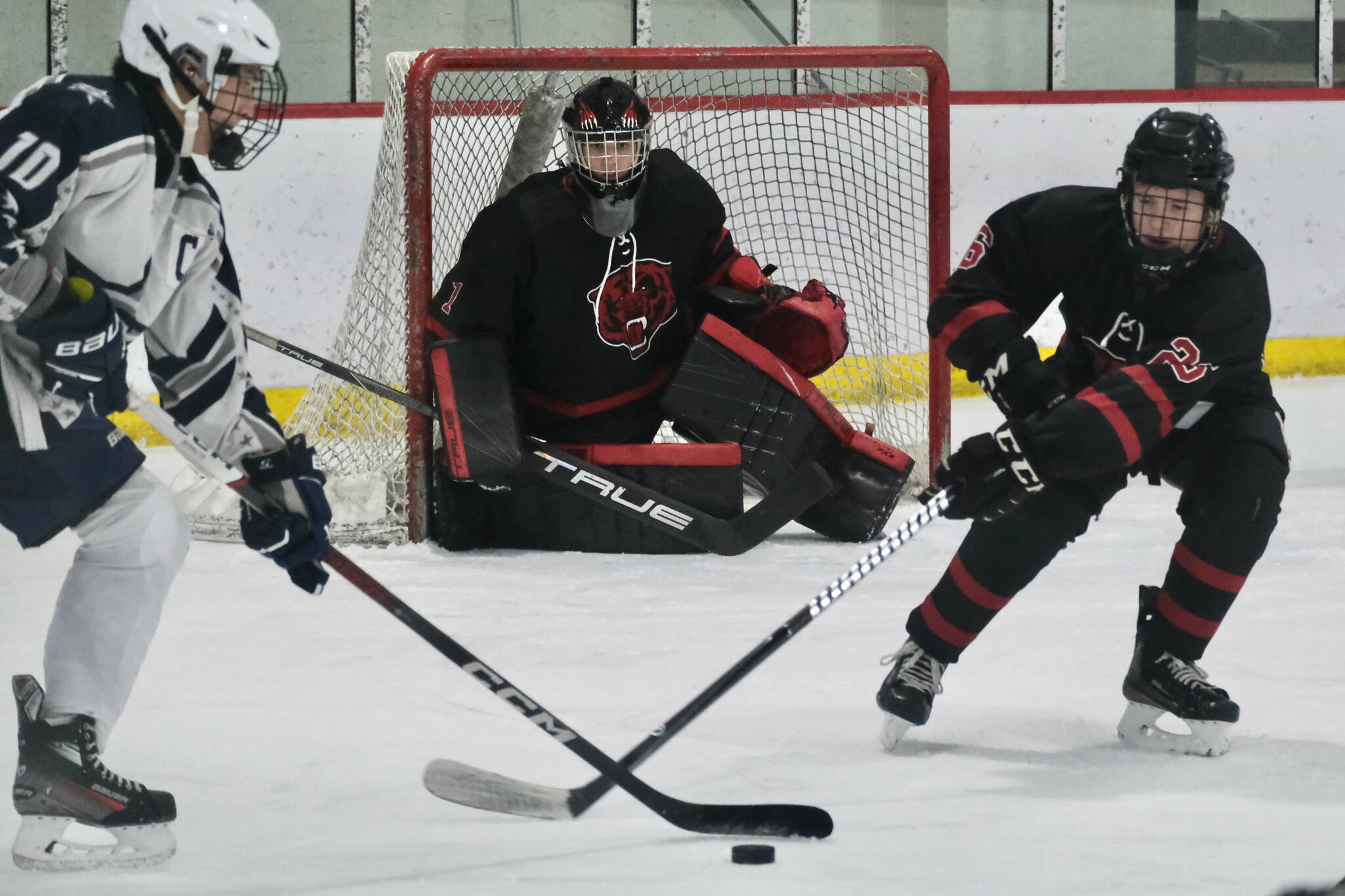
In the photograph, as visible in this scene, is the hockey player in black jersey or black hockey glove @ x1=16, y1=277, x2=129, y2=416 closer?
black hockey glove @ x1=16, y1=277, x2=129, y2=416

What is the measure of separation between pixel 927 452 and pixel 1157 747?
1.80 m

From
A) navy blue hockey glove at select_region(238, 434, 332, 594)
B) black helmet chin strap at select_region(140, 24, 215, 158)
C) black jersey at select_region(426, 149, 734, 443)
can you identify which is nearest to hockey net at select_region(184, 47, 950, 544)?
black jersey at select_region(426, 149, 734, 443)

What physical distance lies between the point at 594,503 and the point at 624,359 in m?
0.31

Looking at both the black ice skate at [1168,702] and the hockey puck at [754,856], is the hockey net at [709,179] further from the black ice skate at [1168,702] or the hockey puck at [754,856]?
the hockey puck at [754,856]

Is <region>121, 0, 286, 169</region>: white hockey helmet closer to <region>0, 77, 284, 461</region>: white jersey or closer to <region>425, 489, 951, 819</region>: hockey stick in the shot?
<region>0, 77, 284, 461</region>: white jersey

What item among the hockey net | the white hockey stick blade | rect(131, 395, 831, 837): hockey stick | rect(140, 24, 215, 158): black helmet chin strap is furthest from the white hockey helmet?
the hockey net

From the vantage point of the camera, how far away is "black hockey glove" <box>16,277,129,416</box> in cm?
147

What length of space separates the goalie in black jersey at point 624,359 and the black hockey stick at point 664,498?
0.15 feet

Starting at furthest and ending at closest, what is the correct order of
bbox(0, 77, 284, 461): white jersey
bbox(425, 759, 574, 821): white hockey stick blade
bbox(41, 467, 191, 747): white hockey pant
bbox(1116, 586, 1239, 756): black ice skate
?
bbox(1116, 586, 1239, 756): black ice skate
bbox(425, 759, 574, 821): white hockey stick blade
bbox(41, 467, 191, 747): white hockey pant
bbox(0, 77, 284, 461): white jersey

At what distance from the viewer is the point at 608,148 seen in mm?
2955

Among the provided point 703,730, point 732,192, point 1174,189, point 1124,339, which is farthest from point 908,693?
point 732,192

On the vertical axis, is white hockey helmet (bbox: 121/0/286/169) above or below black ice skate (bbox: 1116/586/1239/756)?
above

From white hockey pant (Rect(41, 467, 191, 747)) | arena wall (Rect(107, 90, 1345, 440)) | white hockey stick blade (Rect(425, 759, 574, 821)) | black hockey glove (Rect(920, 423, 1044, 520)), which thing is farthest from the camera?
arena wall (Rect(107, 90, 1345, 440))

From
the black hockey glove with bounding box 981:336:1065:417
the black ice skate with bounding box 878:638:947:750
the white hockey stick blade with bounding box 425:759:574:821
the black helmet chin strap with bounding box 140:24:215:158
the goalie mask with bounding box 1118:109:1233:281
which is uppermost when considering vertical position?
the black helmet chin strap with bounding box 140:24:215:158
